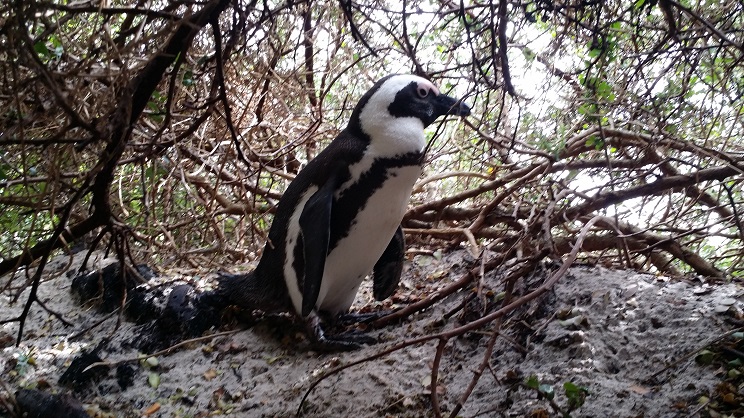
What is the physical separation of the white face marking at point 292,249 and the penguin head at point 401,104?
0.27 m

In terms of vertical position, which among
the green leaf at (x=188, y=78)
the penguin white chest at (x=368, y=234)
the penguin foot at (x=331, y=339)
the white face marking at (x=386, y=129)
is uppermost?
the green leaf at (x=188, y=78)

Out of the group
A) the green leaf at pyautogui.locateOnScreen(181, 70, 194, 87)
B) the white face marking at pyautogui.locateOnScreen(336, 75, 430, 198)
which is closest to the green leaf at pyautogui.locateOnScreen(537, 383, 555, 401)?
the white face marking at pyautogui.locateOnScreen(336, 75, 430, 198)

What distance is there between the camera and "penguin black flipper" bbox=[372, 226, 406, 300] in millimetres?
1938

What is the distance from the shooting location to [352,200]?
1.65 meters

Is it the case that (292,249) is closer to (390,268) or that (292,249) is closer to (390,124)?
(390,268)

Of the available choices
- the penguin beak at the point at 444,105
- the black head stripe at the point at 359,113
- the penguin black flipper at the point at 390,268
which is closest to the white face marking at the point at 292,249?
the black head stripe at the point at 359,113

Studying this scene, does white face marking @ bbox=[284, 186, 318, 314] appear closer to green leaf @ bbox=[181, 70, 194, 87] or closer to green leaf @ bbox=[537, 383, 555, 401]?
green leaf @ bbox=[181, 70, 194, 87]

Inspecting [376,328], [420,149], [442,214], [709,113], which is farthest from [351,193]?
[709,113]

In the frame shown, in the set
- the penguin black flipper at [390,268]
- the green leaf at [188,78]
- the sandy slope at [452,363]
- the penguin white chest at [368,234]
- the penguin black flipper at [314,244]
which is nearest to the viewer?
the sandy slope at [452,363]

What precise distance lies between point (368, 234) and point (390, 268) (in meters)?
0.29

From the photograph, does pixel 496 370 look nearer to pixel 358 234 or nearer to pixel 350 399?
pixel 350 399

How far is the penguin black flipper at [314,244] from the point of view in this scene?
1542 millimetres

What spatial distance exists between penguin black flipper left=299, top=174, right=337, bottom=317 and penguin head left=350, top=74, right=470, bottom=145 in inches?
10.7

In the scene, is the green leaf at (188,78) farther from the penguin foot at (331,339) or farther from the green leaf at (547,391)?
the green leaf at (547,391)
